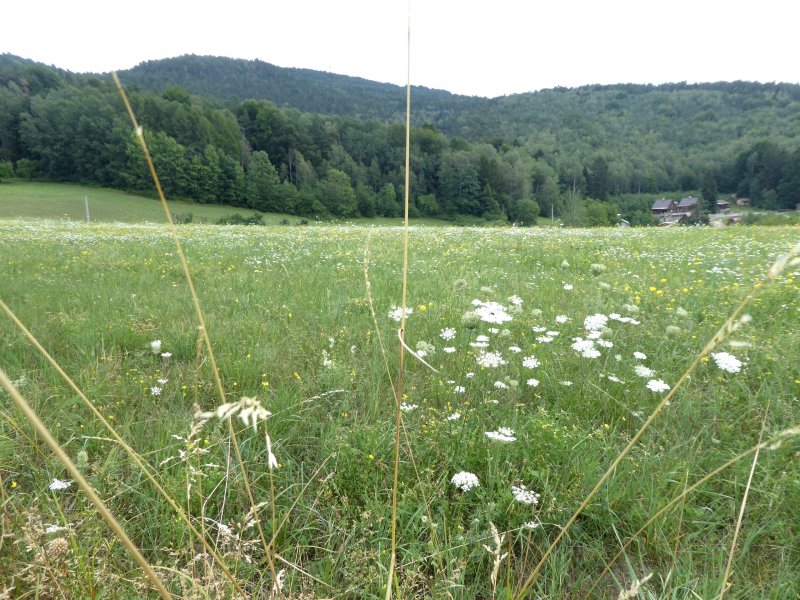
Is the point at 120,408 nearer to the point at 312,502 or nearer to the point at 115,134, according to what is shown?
the point at 312,502

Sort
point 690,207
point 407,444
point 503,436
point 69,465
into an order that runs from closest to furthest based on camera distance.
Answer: point 69,465 → point 407,444 → point 503,436 → point 690,207

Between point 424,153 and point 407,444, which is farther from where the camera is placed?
point 424,153

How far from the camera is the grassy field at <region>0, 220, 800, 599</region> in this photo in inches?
55.1

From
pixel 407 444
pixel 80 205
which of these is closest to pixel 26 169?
pixel 80 205

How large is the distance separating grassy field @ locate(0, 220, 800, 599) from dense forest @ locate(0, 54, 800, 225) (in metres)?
31.2

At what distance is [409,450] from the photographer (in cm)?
126

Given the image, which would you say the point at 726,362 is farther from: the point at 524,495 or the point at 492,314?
the point at 524,495

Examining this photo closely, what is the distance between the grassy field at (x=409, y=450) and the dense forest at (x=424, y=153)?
3122 cm

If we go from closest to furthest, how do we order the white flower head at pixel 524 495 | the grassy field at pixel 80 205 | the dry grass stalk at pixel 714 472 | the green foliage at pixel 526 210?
the dry grass stalk at pixel 714 472 → the white flower head at pixel 524 495 → the grassy field at pixel 80 205 → the green foliage at pixel 526 210

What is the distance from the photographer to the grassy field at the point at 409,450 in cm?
140

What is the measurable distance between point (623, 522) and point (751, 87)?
12789 cm

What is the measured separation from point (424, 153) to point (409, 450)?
6416 centimetres

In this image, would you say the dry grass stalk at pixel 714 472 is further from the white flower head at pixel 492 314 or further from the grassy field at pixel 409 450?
the white flower head at pixel 492 314

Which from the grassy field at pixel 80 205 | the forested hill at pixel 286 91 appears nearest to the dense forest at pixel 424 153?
the grassy field at pixel 80 205
